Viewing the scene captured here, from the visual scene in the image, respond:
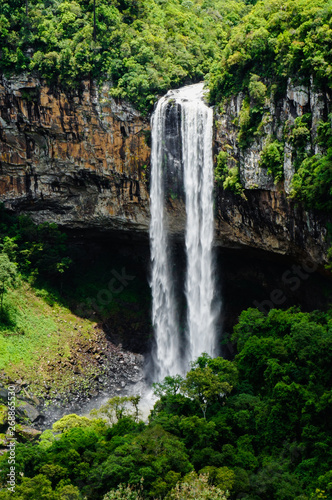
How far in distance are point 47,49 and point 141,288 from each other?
14619 millimetres

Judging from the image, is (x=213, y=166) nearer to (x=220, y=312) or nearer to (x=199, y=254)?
(x=199, y=254)

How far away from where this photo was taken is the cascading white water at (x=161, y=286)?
30.5 m

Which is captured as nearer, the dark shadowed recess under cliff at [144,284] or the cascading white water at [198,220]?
the cascading white water at [198,220]

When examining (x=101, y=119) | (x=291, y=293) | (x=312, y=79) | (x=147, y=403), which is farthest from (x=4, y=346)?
(x=312, y=79)

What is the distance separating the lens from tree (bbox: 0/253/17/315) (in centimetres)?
2936

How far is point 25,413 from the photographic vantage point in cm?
2573

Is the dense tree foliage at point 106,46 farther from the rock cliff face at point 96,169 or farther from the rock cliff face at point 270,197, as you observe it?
the rock cliff face at point 270,197

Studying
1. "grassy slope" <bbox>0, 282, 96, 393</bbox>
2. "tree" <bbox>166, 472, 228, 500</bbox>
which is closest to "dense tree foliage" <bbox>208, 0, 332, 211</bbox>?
"tree" <bbox>166, 472, 228, 500</bbox>

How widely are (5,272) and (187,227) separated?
9.67 m


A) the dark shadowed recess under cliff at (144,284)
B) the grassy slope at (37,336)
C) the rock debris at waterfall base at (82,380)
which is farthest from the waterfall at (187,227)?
the grassy slope at (37,336)

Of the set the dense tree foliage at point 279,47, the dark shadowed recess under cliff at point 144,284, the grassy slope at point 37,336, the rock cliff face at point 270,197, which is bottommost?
the grassy slope at point 37,336

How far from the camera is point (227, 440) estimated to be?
64.5 ft

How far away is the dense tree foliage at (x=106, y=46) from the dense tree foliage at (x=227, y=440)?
51.1 feet

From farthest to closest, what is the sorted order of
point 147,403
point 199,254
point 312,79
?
point 199,254 < point 147,403 < point 312,79
